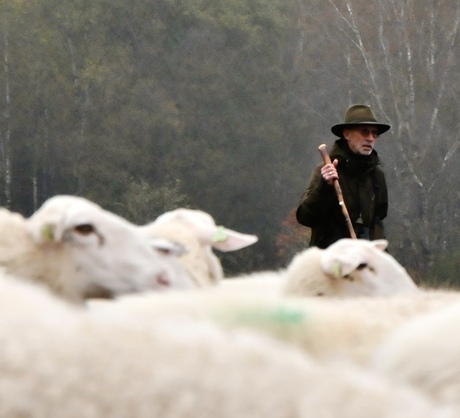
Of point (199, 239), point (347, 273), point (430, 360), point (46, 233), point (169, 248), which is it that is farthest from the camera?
point (199, 239)

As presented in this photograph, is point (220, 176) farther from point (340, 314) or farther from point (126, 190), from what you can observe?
point (340, 314)

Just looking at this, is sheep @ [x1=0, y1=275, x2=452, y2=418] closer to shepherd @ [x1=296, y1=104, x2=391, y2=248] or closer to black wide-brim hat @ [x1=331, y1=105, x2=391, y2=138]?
shepherd @ [x1=296, y1=104, x2=391, y2=248]

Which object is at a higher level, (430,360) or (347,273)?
(430,360)

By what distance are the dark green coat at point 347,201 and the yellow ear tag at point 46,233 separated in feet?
10.4

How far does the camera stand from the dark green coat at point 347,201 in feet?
28.2

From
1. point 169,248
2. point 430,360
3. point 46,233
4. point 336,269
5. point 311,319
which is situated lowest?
point 336,269

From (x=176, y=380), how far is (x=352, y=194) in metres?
6.88

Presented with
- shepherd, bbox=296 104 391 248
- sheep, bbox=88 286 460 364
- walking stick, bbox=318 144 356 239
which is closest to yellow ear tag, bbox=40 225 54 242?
sheep, bbox=88 286 460 364

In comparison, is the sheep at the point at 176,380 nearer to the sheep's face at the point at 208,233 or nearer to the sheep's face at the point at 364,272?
the sheep's face at the point at 364,272

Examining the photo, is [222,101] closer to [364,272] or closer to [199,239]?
[199,239]

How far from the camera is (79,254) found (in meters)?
5.64

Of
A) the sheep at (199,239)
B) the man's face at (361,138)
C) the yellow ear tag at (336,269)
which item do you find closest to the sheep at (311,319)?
the yellow ear tag at (336,269)

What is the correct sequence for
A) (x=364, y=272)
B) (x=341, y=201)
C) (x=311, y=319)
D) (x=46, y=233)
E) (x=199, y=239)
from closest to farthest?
(x=311, y=319) → (x=46, y=233) → (x=364, y=272) → (x=199, y=239) → (x=341, y=201)

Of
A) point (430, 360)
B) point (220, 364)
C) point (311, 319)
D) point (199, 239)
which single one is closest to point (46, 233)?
point (199, 239)
